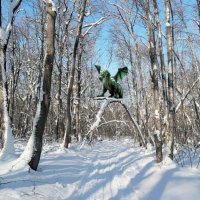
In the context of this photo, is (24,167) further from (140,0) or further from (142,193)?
(140,0)

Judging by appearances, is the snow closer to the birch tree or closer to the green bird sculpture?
the birch tree

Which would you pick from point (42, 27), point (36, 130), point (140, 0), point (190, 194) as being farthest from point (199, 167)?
point (42, 27)

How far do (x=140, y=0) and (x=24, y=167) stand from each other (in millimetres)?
9031

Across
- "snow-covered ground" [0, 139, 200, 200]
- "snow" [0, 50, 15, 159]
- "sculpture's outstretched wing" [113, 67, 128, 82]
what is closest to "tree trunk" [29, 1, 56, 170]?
"snow-covered ground" [0, 139, 200, 200]

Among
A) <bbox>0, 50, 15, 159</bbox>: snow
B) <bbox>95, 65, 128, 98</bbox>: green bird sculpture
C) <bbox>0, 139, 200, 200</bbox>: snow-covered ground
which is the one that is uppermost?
<bbox>95, 65, 128, 98</bbox>: green bird sculpture

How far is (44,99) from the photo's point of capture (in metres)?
9.21

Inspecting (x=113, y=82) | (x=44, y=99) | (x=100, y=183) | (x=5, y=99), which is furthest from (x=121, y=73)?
(x=5, y=99)

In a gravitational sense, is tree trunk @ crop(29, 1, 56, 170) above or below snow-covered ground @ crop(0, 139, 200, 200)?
above

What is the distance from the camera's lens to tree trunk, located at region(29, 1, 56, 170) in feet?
29.5

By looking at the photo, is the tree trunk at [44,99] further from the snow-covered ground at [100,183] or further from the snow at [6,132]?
the snow at [6,132]

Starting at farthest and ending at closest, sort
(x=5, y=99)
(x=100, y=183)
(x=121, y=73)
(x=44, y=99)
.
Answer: (x=5, y=99) < (x=121, y=73) < (x=44, y=99) < (x=100, y=183)

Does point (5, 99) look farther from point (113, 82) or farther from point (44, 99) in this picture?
point (113, 82)

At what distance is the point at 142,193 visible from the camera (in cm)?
721

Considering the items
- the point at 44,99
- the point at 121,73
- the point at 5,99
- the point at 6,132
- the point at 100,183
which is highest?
the point at 121,73
